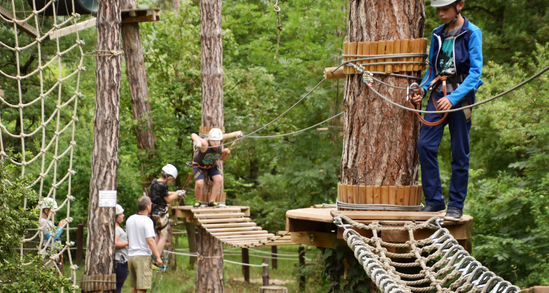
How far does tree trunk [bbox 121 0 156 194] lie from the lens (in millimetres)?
10125

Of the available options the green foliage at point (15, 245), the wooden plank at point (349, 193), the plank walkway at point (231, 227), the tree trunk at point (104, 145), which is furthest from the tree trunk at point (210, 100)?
the wooden plank at point (349, 193)

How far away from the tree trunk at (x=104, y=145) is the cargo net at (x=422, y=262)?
3687mm

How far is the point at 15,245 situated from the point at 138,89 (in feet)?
20.4

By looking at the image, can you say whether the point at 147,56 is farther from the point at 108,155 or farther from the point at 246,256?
the point at 108,155

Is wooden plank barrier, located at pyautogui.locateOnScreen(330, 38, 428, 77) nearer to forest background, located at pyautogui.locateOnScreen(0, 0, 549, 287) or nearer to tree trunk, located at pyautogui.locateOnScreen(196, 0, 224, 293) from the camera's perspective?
forest background, located at pyautogui.locateOnScreen(0, 0, 549, 287)

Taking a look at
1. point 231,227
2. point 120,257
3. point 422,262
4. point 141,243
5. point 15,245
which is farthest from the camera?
point 231,227

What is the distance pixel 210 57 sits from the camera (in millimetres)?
8086

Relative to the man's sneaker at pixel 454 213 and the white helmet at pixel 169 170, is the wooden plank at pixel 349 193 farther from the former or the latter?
the white helmet at pixel 169 170

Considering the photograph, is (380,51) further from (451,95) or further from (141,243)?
(141,243)

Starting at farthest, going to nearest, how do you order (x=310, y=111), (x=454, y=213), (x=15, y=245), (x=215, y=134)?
(x=310, y=111) → (x=215, y=134) → (x=15, y=245) → (x=454, y=213)

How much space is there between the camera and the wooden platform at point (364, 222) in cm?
276

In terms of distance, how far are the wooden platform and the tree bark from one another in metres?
0.25

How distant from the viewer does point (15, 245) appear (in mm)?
4250

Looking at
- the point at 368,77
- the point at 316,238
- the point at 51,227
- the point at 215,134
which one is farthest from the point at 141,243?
the point at 368,77
